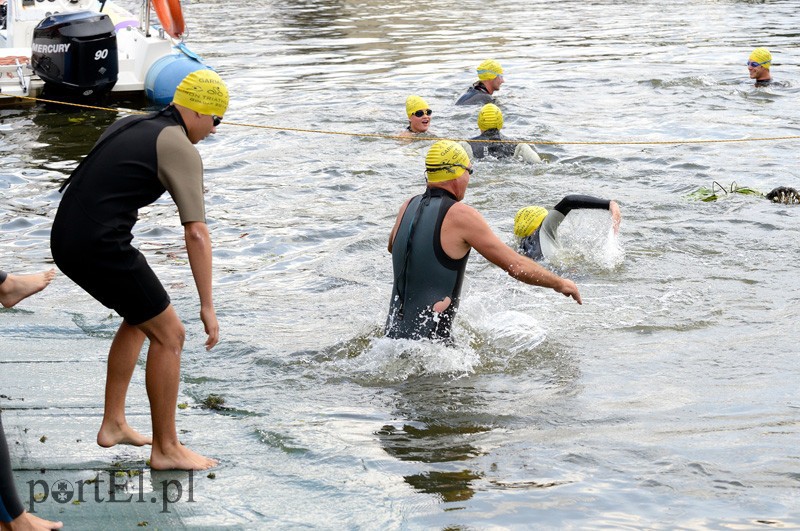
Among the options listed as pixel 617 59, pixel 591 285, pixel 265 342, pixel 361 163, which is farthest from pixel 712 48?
pixel 265 342

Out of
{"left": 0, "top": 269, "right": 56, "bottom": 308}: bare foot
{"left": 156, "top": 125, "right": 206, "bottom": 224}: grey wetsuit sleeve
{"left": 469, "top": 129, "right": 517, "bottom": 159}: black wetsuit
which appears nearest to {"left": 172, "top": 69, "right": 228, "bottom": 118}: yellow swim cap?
{"left": 156, "top": 125, "right": 206, "bottom": 224}: grey wetsuit sleeve

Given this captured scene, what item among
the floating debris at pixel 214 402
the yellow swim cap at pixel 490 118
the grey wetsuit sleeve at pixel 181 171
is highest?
the grey wetsuit sleeve at pixel 181 171

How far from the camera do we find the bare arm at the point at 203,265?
14.9 feet

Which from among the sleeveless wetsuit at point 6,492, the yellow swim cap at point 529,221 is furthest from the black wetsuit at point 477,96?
the sleeveless wetsuit at point 6,492

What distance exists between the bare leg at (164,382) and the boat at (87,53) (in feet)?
40.3

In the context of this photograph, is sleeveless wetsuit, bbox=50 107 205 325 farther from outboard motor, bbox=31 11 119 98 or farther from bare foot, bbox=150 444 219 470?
outboard motor, bbox=31 11 119 98

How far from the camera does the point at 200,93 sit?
467 centimetres

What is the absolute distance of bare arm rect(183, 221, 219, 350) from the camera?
4547 mm

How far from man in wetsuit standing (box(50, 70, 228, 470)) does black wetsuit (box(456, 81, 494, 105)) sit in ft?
38.2

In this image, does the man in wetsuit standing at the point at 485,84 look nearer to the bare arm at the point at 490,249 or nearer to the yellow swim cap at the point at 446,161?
the yellow swim cap at the point at 446,161

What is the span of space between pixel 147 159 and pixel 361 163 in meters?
9.31

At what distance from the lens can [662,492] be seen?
16.4 feet

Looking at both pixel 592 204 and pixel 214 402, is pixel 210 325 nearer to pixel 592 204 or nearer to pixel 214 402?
pixel 214 402

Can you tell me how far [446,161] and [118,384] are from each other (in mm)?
2567
